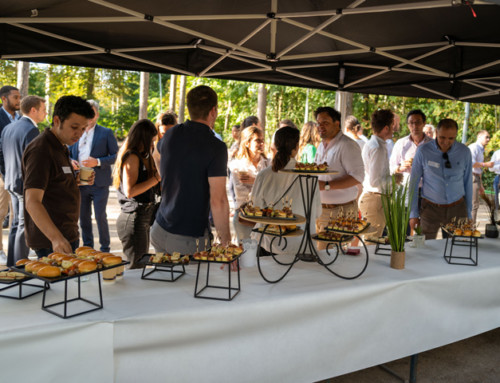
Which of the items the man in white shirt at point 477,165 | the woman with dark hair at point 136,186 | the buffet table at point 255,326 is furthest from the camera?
the man in white shirt at point 477,165

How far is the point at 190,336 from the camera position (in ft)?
5.56

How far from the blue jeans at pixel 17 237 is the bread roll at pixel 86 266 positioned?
2176mm

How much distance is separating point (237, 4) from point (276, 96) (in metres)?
21.4

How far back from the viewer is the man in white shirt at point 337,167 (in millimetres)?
3545

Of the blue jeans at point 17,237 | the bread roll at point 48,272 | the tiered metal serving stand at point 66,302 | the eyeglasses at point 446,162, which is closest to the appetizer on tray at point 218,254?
the tiered metal serving stand at point 66,302

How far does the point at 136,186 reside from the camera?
126 inches

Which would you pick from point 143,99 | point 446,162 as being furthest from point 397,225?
point 143,99

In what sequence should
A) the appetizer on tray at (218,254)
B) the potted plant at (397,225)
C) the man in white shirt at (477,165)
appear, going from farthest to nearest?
1. the man in white shirt at (477,165)
2. the potted plant at (397,225)
3. the appetizer on tray at (218,254)

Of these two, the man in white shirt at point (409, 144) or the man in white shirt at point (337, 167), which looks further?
the man in white shirt at point (409, 144)

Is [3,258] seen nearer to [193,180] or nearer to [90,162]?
[90,162]

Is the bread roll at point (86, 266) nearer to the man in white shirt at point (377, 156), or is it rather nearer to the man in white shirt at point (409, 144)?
the man in white shirt at point (377, 156)

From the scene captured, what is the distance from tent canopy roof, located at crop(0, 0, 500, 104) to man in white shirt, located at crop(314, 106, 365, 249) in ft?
1.75

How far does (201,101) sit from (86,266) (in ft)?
3.52

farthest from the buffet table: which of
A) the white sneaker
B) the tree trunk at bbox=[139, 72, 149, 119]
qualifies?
the tree trunk at bbox=[139, 72, 149, 119]
